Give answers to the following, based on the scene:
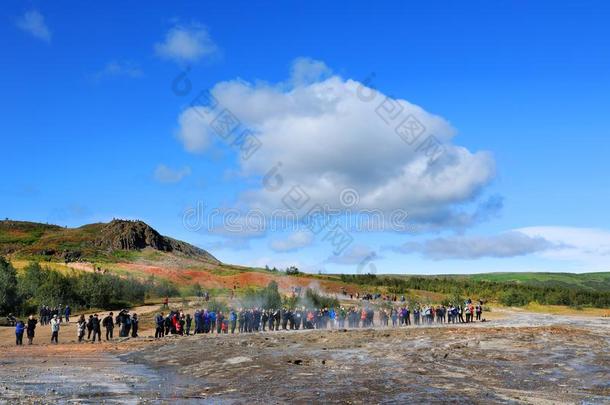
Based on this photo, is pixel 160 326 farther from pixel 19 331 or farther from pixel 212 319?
pixel 19 331

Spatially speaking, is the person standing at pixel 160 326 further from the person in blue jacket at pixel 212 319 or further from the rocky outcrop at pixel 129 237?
the rocky outcrop at pixel 129 237

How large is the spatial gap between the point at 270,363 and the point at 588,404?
10.3 metres

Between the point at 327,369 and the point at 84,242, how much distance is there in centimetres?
7631

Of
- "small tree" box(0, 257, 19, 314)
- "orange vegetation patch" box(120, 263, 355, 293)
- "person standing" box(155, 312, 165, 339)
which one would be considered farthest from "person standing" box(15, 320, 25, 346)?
"orange vegetation patch" box(120, 263, 355, 293)

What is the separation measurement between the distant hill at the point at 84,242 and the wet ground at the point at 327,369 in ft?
171

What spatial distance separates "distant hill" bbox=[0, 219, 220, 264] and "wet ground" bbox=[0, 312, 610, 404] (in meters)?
52.0

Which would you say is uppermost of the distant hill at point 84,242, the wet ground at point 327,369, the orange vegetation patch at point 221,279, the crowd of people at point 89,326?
the distant hill at point 84,242

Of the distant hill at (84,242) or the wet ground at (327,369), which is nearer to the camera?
the wet ground at (327,369)

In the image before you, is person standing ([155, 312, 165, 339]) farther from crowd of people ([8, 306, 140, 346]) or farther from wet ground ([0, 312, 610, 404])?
wet ground ([0, 312, 610, 404])

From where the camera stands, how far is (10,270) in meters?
47.5

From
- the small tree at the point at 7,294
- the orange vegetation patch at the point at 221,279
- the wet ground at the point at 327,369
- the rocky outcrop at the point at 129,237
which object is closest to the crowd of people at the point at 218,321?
the wet ground at the point at 327,369

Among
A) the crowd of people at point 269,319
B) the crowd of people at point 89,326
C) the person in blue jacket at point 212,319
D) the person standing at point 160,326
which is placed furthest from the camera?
the person in blue jacket at point 212,319

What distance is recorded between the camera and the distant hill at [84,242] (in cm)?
7994

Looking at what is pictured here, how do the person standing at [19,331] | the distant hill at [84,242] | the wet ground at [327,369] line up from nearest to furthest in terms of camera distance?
the wet ground at [327,369] < the person standing at [19,331] < the distant hill at [84,242]
